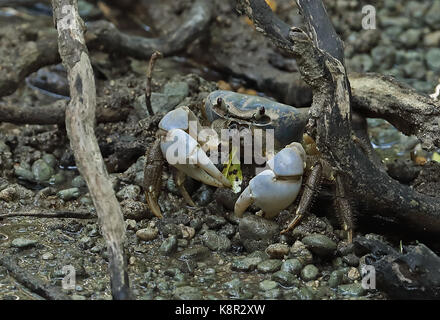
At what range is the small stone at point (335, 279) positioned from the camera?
3762 mm

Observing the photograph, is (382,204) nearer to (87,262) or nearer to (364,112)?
(364,112)

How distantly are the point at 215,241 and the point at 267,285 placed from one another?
542 mm

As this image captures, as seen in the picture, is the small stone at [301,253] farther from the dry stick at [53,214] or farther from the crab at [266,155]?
the dry stick at [53,214]

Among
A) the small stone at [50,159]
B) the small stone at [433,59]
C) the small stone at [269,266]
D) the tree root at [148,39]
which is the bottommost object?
the small stone at [269,266]

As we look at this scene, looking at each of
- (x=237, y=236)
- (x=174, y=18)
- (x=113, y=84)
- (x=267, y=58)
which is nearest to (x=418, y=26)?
(x=267, y=58)

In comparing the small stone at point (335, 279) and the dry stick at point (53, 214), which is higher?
the dry stick at point (53, 214)

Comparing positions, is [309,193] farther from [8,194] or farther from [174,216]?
[8,194]

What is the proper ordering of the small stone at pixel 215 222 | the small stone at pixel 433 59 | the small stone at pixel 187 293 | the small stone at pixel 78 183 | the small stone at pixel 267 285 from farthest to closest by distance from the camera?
the small stone at pixel 433 59
the small stone at pixel 78 183
the small stone at pixel 215 222
the small stone at pixel 267 285
the small stone at pixel 187 293

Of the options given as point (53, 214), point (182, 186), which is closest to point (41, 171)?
point (53, 214)

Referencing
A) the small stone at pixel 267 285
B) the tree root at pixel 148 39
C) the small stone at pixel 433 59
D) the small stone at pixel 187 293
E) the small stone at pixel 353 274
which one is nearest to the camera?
the small stone at pixel 187 293

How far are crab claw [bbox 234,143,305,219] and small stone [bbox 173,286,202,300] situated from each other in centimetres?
70

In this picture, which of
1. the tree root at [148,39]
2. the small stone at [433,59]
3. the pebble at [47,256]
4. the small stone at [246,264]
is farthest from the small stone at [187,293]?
the small stone at [433,59]

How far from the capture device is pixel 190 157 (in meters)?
4.17

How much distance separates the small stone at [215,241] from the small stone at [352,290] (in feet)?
2.47
